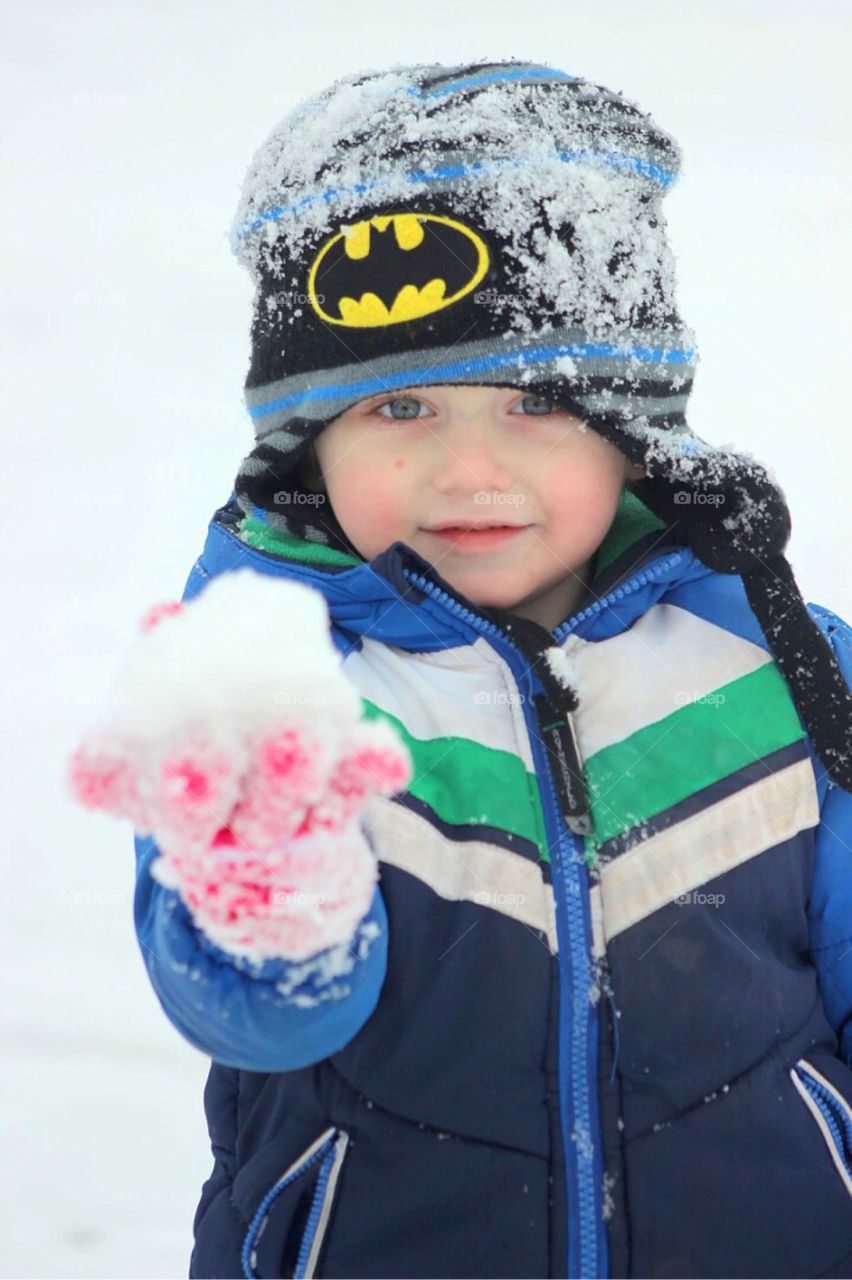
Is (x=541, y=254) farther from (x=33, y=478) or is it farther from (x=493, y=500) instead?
(x=33, y=478)

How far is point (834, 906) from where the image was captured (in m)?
1.64

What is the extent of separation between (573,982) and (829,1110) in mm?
334

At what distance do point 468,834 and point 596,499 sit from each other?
Answer: 1.49 feet

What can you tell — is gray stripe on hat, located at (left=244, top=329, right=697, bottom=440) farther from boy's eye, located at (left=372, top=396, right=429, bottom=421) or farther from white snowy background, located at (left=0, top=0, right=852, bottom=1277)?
white snowy background, located at (left=0, top=0, right=852, bottom=1277)

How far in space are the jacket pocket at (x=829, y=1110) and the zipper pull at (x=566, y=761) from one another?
14.0 inches

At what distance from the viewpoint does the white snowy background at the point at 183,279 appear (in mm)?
3465

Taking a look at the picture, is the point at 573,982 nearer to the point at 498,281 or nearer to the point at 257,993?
the point at 257,993

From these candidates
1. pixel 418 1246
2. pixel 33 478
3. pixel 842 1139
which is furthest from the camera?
pixel 33 478

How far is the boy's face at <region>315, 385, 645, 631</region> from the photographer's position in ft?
5.40

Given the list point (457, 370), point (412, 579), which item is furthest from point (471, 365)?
point (412, 579)

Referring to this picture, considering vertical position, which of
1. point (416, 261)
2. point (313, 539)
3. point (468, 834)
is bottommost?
point (468, 834)

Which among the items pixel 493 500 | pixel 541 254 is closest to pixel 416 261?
pixel 541 254

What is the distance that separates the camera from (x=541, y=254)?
1638 mm

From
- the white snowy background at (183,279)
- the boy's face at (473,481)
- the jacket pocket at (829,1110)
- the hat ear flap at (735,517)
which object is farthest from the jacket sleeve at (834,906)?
the white snowy background at (183,279)
